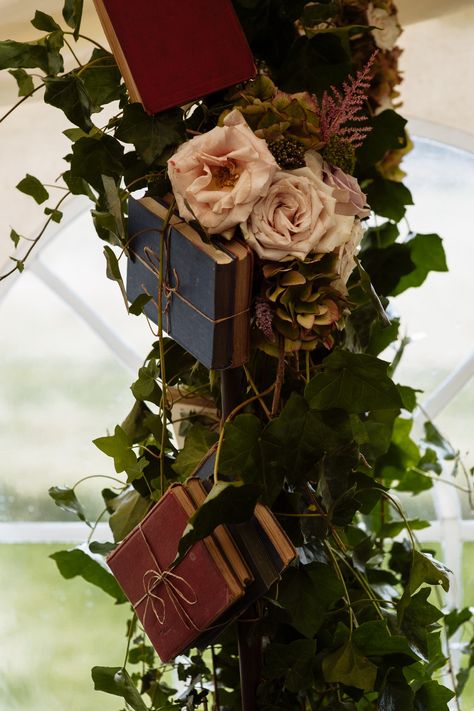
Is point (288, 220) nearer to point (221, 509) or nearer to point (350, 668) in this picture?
point (221, 509)

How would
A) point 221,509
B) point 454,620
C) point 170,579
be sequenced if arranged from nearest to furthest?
point 221,509 → point 170,579 → point 454,620

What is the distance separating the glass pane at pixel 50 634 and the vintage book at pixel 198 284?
1.71m

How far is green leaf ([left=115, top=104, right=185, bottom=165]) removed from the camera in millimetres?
953

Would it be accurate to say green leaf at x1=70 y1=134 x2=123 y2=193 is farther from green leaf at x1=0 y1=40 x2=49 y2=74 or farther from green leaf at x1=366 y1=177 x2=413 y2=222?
green leaf at x1=366 y1=177 x2=413 y2=222

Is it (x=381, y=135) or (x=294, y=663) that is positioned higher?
(x=381, y=135)

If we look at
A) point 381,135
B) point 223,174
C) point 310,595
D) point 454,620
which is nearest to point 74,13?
point 223,174

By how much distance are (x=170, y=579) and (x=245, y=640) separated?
22 centimetres

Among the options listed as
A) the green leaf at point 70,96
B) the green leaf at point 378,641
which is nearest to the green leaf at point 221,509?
the green leaf at point 378,641

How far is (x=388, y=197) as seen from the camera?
1.56m

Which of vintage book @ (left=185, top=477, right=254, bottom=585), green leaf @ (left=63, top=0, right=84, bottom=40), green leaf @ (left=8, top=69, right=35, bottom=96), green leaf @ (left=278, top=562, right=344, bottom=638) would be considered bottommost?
green leaf @ (left=278, top=562, right=344, bottom=638)

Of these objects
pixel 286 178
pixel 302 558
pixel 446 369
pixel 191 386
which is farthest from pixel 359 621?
pixel 446 369

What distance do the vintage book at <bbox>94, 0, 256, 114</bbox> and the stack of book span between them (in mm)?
444

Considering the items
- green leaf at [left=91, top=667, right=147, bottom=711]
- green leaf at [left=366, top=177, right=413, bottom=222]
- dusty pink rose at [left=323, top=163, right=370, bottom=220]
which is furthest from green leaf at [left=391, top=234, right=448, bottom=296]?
green leaf at [left=91, top=667, right=147, bottom=711]

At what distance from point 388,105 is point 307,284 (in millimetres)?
753
